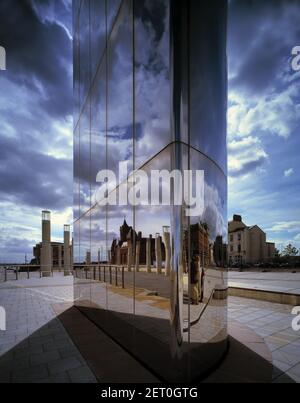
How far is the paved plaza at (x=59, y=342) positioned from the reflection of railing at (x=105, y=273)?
345 millimetres

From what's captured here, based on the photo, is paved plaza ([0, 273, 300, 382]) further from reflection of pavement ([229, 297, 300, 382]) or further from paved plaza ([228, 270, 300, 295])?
paved plaza ([228, 270, 300, 295])

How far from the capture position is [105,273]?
7.48m

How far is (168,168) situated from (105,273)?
421 centimetres

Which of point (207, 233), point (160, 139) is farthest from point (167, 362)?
point (160, 139)

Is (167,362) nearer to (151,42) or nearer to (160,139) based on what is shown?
(160,139)

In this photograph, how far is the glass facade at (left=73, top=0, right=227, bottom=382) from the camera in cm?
409

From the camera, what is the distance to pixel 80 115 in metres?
10.6

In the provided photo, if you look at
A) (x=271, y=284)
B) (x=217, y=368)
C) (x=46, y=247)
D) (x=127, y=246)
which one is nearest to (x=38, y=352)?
(x=127, y=246)

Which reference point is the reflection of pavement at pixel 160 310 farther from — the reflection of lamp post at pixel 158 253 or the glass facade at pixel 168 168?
the reflection of lamp post at pixel 158 253

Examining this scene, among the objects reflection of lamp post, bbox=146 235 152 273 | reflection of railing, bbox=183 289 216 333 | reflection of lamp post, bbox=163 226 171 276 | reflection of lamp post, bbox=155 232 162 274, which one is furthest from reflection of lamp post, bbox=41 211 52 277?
reflection of lamp post, bbox=163 226 171 276

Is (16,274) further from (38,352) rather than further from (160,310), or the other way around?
(160,310)

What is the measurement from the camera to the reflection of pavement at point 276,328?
15.5 ft

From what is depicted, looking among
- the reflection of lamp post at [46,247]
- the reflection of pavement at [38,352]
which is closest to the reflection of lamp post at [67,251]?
the reflection of lamp post at [46,247]

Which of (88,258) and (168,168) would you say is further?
(88,258)
